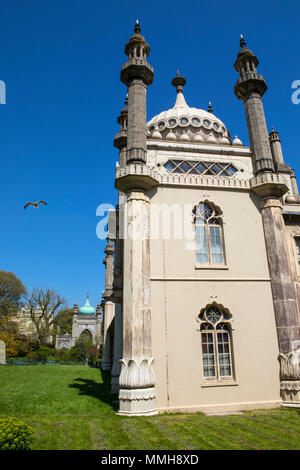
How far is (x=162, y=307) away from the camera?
1200cm

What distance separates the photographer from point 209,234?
13734mm

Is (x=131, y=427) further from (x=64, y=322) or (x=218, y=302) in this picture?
(x=64, y=322)

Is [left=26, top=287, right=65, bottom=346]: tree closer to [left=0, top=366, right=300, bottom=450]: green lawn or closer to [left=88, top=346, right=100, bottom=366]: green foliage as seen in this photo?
[left=88, top=346, right=100, bottom=366]: green foliage

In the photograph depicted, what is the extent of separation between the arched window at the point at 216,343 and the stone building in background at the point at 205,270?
39mm

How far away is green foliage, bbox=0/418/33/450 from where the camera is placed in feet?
19.6

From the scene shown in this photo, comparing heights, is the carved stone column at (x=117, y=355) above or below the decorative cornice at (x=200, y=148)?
below

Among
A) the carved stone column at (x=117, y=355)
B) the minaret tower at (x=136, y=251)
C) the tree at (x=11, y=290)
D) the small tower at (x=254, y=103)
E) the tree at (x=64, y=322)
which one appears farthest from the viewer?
the tree at (x=64, y=322)

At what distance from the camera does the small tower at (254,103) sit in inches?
588

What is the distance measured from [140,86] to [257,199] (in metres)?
7.54

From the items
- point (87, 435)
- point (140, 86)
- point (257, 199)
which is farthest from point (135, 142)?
point (87, 435)

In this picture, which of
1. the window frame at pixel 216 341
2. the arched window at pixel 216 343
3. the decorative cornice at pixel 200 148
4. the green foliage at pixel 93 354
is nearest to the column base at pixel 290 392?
the window frame at pixel 216 341

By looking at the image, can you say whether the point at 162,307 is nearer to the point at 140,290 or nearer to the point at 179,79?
the point at 140,290

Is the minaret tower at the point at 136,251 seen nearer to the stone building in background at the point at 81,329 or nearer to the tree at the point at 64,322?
the stone building in background at the point at 81,329

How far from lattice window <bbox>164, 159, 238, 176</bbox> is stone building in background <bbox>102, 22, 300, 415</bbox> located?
48mm
